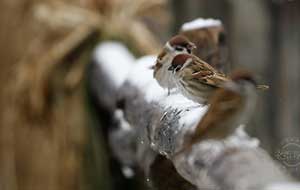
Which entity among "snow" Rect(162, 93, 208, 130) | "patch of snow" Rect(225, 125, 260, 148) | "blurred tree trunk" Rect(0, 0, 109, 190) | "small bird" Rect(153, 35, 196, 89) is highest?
"blurred tree trunk" Rect(0, 0, 109, 190)

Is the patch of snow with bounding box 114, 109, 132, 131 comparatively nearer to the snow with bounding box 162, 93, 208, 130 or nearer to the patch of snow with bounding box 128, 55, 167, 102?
the patch of snow with bounding box 128, 55, 167, 102

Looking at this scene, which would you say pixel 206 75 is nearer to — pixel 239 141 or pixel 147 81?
pixel 239 141

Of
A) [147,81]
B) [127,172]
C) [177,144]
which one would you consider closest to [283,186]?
[177,144]

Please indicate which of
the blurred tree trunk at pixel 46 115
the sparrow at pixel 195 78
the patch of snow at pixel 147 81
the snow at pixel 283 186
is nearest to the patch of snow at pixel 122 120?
the patch of snow at pixel 147 81

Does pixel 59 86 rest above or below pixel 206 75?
above

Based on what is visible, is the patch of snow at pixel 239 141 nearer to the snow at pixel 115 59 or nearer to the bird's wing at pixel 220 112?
the bird's wing at pixel 220 112

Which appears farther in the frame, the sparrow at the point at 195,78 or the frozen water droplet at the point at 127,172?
the frozen water droplet at the point at 127,172

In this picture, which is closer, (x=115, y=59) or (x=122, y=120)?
(x=122, y=120)

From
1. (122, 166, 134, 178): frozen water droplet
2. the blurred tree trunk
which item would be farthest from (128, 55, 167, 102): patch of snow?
the blurred tree trunk
